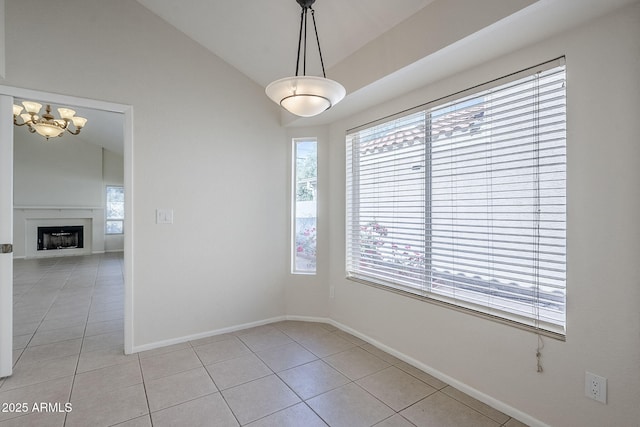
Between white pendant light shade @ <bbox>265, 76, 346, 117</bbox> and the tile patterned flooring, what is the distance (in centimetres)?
187

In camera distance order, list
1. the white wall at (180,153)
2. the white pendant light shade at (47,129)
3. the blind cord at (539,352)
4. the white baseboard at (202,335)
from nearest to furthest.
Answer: the blind cord at (539,352) < the white wall at (180,153) < the white baseboard at (202,335) < the white pendant light shade at (47,129)

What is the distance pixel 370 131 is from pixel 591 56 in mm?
1706

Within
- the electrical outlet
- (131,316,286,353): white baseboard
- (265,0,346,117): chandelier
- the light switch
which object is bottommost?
(131,316,286,353): white baseboard

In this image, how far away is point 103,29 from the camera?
2639mm

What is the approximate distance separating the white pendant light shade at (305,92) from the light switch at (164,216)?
184cm

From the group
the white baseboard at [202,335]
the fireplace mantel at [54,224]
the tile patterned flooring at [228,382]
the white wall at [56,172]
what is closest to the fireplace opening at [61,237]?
the fireplace mantel at [54,224]

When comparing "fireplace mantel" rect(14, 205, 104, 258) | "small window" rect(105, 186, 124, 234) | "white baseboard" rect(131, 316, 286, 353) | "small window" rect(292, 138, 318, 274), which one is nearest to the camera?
"white baseboard" rect(131, 316, 286, 353)

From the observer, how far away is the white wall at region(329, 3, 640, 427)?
59.0 inches

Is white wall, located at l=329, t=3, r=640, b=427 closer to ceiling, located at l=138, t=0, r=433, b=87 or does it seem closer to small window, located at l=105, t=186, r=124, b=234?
ceiling, located at l=138, t=0, r=433, b=87

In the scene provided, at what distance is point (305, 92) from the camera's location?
155 centimetres

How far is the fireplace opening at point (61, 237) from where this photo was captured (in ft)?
26.7

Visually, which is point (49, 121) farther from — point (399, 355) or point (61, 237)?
point (399, 355)

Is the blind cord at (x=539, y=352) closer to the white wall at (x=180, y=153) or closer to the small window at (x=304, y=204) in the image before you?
the small window at (x=304, y=204)

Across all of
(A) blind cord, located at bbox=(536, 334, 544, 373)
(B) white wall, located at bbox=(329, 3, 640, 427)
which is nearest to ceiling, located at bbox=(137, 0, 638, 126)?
(B) white wall, located at bbox=(329, 3, 640, 427)
